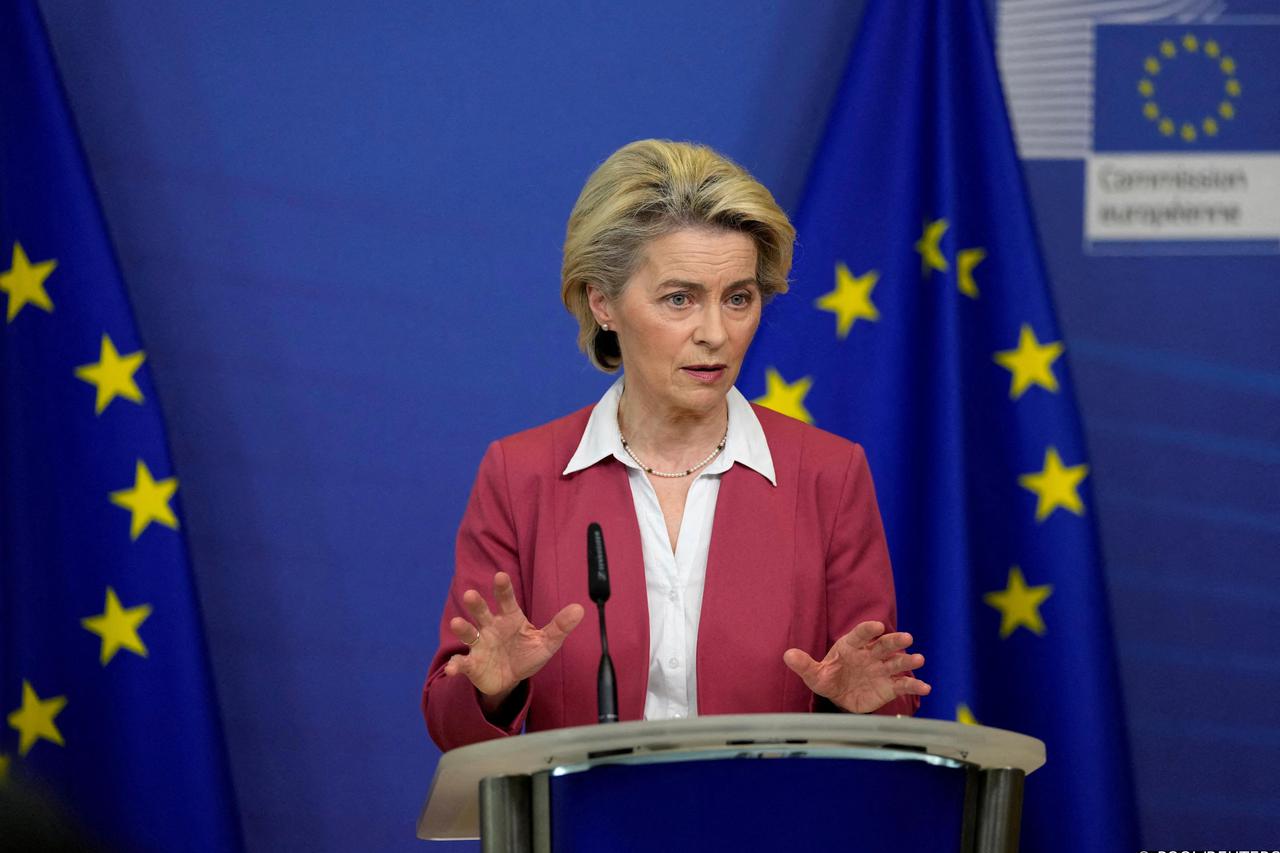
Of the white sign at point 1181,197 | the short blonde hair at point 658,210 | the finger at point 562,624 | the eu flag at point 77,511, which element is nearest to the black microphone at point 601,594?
the finger at point 562,624

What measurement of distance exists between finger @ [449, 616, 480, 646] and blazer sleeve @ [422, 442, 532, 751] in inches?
6.1

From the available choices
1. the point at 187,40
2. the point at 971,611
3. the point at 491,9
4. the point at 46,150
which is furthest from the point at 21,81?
the point at 971,611

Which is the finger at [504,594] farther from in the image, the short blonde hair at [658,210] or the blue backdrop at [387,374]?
the blue backdrop at [387,374]

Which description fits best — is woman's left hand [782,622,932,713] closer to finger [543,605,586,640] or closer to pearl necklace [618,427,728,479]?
finger [543,605,586,640]

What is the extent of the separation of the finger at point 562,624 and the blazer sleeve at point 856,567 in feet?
1.86

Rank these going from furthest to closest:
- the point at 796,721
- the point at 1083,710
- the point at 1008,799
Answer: the point at 1083,710, the point at 1008,799, the point at 796,721

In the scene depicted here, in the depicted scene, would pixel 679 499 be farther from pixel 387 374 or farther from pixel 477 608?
pixel 387 374

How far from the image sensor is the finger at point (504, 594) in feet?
5.92

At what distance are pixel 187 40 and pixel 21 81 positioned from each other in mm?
389

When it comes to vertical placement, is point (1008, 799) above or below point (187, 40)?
below

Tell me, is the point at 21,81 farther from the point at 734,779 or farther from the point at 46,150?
the point at 734,779

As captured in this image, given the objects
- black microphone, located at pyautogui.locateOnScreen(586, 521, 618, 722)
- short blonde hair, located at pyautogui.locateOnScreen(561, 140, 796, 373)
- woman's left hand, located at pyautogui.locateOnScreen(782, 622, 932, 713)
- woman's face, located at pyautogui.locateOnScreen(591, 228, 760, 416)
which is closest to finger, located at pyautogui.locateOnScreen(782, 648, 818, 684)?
woman's left hand, located at pyautogui.locateOnScreen(782, 622, 932, 713)

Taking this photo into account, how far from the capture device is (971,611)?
3105 millimetres

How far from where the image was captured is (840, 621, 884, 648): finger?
1.83m
